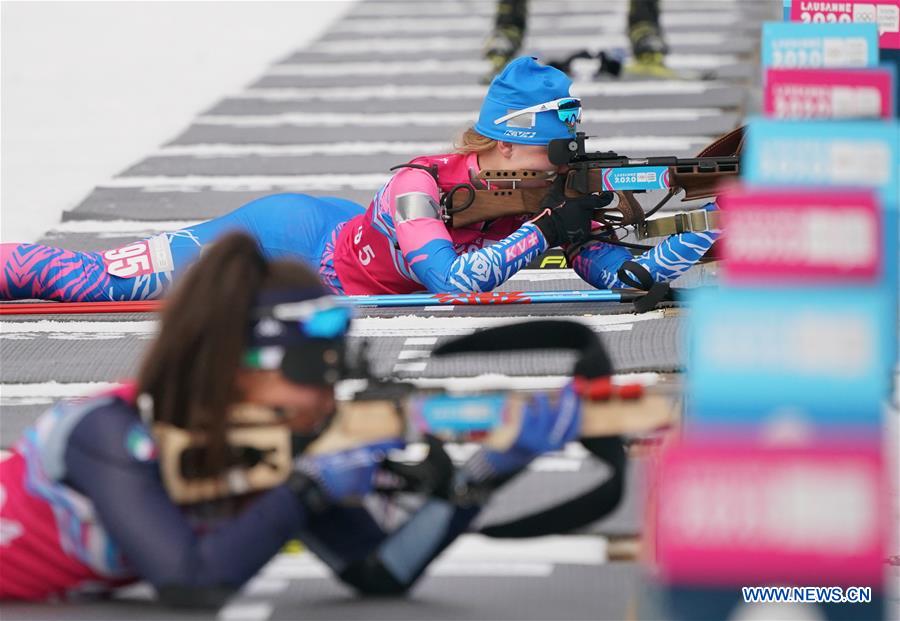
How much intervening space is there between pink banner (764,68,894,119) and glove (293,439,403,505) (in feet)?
3.10

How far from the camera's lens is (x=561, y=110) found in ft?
17.1

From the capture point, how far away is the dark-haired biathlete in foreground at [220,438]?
2.73 meters

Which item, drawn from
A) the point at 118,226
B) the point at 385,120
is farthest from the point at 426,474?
the point at 385,120

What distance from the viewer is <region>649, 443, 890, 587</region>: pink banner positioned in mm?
2268

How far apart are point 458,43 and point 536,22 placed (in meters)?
0.73

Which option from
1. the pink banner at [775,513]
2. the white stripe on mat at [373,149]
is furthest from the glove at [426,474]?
the white stripe on mat at [373,149]

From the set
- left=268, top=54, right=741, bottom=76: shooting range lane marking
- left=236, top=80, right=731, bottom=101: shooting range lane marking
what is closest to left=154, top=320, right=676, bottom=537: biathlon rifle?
left=236, top=80, right=731, bottom=101: shooting range lane marking

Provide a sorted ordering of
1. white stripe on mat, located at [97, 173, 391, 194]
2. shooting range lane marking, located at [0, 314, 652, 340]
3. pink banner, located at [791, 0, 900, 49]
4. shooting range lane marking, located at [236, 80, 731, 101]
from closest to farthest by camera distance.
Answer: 1. pink banner, located at [791, 0, 900, 49]
2. shooting range lane marking, located at [0, 314, 652, 340]
3. white stripe on mat, located at [97, 173, 391, 194]
4. shooting range lane marking, located at [236, 80, 731, 101]

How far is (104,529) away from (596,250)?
2739 millimetres

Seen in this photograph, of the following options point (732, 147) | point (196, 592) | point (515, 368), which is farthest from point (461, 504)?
point (732, 147)

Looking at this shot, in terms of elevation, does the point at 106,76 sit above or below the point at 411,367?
above

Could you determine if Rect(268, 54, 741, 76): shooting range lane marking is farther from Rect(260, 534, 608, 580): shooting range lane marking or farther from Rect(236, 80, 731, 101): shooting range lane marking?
Rect(260, 534, 608, 580): shooting range lane marking

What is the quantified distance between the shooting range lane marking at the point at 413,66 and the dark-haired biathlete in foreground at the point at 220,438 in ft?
24.8

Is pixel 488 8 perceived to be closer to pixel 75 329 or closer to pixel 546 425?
pixel 75 329
